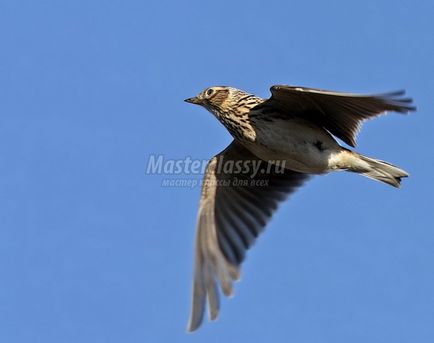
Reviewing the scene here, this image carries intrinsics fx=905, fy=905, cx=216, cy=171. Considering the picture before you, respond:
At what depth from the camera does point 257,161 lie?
38.8ft

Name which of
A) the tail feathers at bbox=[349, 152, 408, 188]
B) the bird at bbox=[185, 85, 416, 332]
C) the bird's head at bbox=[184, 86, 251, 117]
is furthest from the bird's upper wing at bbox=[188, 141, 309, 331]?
the tail feathers at bbox=[349, 152, 408, 188]

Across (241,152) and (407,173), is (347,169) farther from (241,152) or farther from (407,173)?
(241,152)

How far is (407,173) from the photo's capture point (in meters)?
10.9

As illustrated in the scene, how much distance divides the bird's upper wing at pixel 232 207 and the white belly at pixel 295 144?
0.81 meters

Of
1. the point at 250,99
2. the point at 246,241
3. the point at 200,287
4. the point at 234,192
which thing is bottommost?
the point at 200,287

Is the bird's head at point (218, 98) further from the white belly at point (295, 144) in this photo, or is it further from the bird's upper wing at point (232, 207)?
the white belly at point (295, 144)

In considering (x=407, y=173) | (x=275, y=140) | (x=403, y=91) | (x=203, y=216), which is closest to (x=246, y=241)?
(x=203, y=216)

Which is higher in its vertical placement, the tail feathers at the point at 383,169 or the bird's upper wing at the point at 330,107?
the bird's upper wing at the point at 330,107

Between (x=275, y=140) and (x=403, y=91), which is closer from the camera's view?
(x=403, y=91)

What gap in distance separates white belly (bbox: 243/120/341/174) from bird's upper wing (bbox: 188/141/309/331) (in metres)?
0.81

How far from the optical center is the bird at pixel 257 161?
33.7 ft

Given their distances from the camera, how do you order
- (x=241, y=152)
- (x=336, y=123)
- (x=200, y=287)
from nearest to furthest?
(x=200, y=287), (x=336, y=123), (x=241, y=152)

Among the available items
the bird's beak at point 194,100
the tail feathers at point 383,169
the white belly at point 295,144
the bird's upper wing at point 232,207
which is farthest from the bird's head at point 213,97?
the tail feathers at point 383,169

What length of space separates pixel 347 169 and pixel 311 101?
969 millimetres
